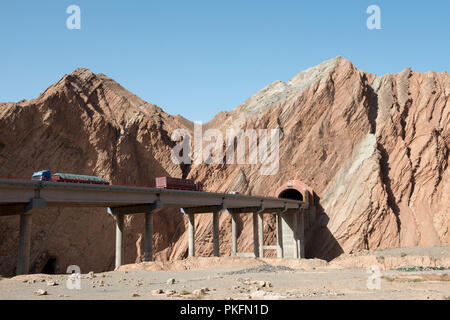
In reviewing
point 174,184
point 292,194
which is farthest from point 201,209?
point 292,194

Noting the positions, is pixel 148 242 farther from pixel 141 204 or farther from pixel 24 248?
pixel 24 248

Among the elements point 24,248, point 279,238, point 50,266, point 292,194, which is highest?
point 292,194

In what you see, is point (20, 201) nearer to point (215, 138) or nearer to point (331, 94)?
point (215, 138)

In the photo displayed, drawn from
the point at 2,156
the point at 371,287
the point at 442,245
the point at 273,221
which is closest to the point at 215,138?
the point at 273,221

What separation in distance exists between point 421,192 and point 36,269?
203 feet

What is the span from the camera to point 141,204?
157 feet

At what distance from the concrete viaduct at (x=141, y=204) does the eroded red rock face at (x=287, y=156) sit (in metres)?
4.91

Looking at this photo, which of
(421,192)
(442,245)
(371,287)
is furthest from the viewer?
(421,192)

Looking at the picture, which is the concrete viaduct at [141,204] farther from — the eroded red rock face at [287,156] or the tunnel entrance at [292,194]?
the eroded red rock face at [287,156]

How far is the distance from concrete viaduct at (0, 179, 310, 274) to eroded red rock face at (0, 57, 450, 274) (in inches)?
193

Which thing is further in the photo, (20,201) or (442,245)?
(442,245)

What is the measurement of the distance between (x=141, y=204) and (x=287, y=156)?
39.0 metres

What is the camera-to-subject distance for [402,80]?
89.5 metres

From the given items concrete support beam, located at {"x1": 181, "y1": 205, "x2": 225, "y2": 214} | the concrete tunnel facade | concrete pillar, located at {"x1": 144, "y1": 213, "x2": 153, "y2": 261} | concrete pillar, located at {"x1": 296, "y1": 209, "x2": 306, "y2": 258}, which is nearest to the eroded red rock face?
the concrete tunnel facade
